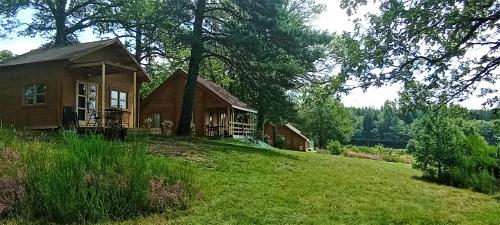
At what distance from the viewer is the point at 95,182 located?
6797 millimetres

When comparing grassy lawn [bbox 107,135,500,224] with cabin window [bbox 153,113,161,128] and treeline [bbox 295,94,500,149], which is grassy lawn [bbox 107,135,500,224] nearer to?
treeline [bbox 295,94,500,149]

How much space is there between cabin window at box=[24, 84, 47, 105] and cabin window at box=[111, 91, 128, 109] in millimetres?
3288

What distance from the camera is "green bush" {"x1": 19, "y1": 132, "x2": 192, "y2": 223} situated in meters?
6.36

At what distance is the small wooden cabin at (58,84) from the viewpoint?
19.9 meters

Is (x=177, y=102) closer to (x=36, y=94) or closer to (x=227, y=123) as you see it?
(x=227, y=123)

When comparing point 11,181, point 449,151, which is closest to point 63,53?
point 11,181

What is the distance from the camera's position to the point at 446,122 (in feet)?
58.1

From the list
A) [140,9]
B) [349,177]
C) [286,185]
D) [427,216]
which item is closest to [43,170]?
[286,185]

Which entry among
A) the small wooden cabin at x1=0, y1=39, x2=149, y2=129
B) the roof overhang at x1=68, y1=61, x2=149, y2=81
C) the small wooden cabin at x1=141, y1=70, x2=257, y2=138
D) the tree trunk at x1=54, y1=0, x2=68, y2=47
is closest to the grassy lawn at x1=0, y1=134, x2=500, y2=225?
the roof overhang at x1=68, y1=61, x2=149, y2=81

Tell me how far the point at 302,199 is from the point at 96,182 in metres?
4.21

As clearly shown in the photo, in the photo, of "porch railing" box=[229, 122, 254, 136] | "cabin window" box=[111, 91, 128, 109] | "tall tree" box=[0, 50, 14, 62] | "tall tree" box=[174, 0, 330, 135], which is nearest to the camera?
"tall tree" box=[174, 0, 330, 135]

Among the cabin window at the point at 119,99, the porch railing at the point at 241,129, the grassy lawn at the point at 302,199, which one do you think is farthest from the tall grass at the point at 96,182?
the porch railing at the point at 241,129

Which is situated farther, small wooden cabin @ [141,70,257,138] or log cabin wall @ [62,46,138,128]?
small wooden cabin @ [141,70,257,138]

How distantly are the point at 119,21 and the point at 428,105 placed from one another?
85.8 feet
